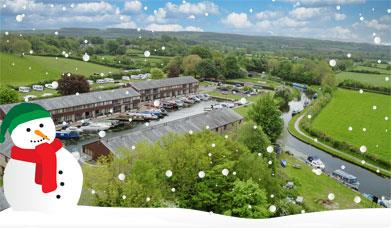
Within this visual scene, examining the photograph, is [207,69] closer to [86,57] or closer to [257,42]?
[257,42]

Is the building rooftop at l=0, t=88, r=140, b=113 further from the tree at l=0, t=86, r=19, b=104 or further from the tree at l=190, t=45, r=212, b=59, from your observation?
the tree at l=190, t=45, r=212, b=59

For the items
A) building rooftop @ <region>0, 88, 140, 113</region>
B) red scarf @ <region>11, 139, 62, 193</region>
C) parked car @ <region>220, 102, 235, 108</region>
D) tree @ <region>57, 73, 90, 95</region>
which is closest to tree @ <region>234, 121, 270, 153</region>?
parked car @ <region>220, 102, 235, 108</region>

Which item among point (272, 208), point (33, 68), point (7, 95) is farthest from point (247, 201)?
point (7, 95)

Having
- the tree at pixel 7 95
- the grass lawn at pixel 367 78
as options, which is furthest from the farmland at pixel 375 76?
the tree at pixel 7 95

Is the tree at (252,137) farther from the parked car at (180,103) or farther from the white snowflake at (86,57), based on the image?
the white snowflake at (86,57)

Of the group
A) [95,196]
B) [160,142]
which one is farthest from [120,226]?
[160,142]
